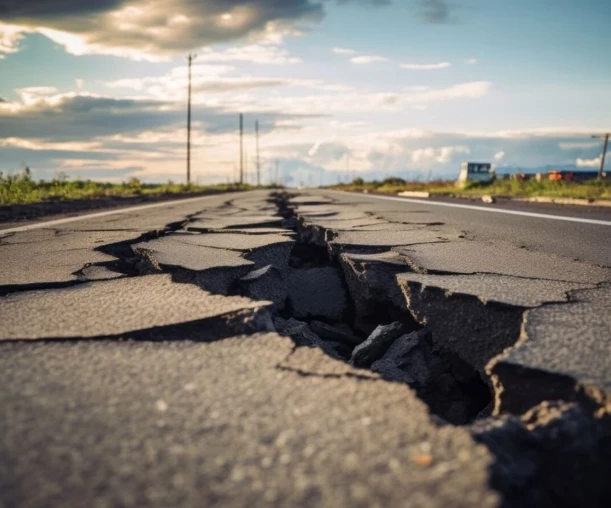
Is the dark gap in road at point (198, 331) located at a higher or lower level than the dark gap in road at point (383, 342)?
higher

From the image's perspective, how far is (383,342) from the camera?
7.00 feet

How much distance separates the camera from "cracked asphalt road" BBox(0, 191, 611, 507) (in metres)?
0.85

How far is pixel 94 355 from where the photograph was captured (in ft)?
4.71

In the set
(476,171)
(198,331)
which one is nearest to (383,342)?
(198,331)

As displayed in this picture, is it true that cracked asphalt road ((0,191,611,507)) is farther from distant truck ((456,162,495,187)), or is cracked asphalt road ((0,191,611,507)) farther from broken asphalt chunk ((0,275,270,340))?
distant truck ((456,162,495,187))

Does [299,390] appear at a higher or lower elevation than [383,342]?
higher

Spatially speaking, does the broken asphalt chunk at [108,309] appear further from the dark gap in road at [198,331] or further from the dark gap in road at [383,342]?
the dark gap in road at [383,342]

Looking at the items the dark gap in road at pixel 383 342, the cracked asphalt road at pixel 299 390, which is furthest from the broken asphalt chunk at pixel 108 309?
the dark gap in road at pixel 383 342

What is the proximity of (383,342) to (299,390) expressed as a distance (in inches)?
39.6

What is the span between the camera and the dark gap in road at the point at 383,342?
1813 millimetres

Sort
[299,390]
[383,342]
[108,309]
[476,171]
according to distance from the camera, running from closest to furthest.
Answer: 1. [299,390]
2. [108,309]
3. [383,342]
4. [476,171]

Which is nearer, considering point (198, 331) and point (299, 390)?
point (299, 390)

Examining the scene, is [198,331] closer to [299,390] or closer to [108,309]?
[108,309]

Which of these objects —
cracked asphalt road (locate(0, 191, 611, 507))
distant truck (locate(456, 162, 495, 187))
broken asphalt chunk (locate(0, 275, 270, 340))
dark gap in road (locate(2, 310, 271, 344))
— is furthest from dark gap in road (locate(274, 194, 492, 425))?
distant truck (locate(456, 162, 495, 187))
